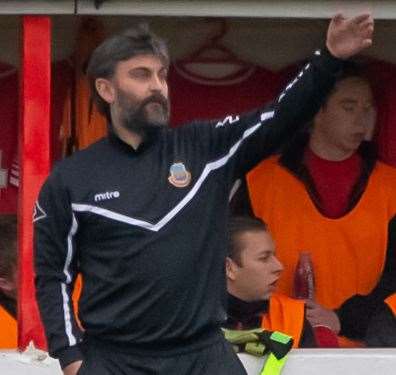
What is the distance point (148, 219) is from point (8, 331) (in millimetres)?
1666

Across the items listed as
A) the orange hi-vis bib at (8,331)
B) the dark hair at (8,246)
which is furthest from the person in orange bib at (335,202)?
the orange hi-vis bib at (8,331)

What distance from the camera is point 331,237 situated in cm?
602

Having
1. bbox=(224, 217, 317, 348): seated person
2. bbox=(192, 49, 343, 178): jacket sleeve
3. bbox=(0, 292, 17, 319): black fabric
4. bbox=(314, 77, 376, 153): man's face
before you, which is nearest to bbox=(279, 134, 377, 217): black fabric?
bbox=(314, 77, 376, 153): man's face

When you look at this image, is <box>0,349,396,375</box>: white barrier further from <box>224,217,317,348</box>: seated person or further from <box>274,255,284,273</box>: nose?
<box>274,255,284,273</box>: nose

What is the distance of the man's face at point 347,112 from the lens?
6055 millimetres

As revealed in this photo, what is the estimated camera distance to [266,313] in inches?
216

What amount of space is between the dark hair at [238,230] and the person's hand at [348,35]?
1.58 meters

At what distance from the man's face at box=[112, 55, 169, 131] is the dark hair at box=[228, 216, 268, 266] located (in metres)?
1.33

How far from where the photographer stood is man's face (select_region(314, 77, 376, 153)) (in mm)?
6055

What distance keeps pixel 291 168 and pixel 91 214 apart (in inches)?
84.8

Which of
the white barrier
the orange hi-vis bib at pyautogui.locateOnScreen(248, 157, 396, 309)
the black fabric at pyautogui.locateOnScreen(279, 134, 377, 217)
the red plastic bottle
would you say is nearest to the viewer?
the white barrier

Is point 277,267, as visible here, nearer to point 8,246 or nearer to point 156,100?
point 8,246

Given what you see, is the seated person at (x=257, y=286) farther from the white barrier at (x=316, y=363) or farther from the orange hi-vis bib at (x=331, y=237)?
the orange hi-vis bib at (x=331, y=237)

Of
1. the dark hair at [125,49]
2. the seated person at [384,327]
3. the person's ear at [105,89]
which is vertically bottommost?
the seated person at [384,327]
